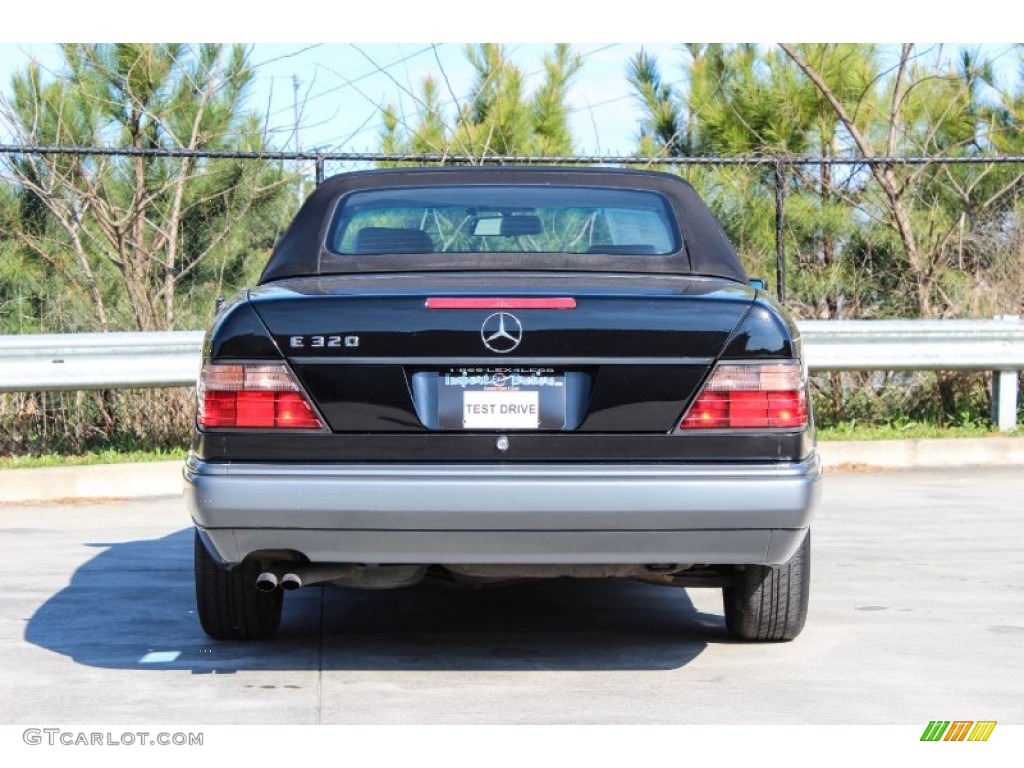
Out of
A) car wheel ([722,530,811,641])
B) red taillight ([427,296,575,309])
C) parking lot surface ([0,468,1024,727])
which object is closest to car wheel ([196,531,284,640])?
parking lot surface ([0,468,1024,727])

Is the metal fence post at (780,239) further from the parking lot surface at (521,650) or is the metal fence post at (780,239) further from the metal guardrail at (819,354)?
the parking lot surface at (521,650)

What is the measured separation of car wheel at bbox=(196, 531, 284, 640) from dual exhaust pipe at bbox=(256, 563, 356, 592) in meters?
0.39

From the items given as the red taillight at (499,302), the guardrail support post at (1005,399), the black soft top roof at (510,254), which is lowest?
the guardrail support post at (1005,399)

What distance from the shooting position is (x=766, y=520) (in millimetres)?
4648

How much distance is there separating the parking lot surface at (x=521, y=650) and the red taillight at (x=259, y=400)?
0.82 m

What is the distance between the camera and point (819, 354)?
36.3 ft

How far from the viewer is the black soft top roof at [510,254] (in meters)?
5.31

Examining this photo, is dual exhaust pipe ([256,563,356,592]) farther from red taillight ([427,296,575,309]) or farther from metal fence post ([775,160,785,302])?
metal fence post ([775,160,785,302])

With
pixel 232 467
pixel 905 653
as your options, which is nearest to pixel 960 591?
pixel 905 653

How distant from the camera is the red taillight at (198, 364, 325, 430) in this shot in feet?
15.4

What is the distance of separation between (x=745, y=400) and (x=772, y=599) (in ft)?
3.29

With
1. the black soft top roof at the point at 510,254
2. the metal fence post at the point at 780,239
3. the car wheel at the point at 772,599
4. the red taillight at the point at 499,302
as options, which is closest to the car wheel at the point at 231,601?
the black soft top roof at the point at 510,254

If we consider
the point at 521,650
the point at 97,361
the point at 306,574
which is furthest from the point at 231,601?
the point at 97,361
